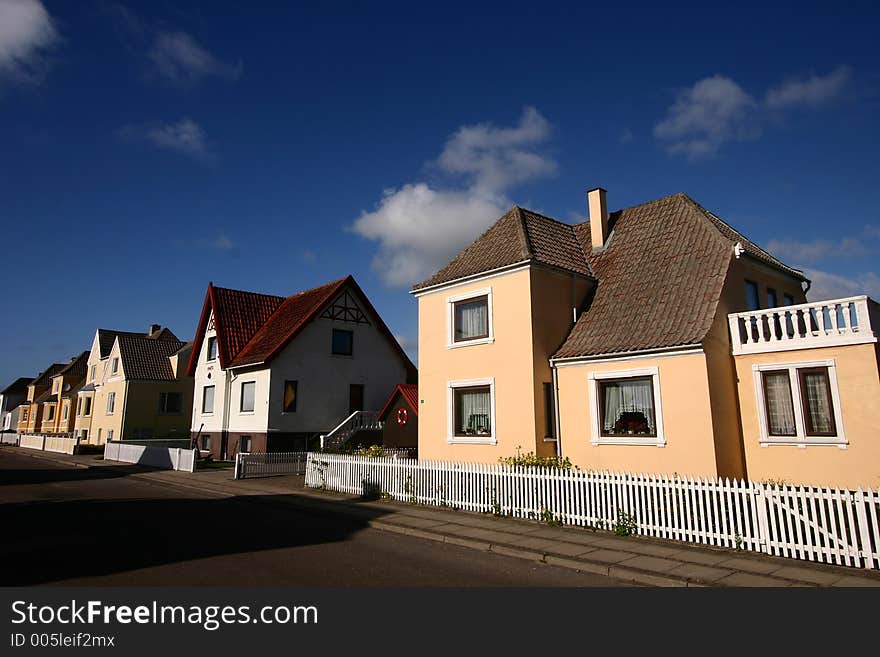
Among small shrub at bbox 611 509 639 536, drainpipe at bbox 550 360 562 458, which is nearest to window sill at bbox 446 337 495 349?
drainpipe at bbox 550 360 562 458

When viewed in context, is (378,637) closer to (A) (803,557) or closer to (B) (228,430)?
(A) (803,557)

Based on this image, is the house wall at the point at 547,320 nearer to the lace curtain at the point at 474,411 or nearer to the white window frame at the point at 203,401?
the lace curtain at the point at 474,411

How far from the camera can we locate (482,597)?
7.30 metres

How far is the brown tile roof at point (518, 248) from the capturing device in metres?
17.3

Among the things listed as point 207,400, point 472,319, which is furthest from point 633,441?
point 207,400

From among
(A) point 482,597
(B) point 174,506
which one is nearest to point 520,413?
(A) point 482,597

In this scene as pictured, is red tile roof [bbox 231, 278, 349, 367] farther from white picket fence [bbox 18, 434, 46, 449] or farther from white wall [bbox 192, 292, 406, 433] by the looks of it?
white picket fence [bbox 18, 434, 46, 449]

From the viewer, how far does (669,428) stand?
1341 cm

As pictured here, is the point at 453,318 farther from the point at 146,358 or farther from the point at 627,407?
the point at 146,358

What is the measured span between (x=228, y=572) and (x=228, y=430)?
78.8 ft

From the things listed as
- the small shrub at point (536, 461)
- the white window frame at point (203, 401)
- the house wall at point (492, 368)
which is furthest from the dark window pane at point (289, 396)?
the small shrub at point (536, 461)

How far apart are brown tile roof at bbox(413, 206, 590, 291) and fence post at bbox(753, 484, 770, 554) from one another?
8.67 m

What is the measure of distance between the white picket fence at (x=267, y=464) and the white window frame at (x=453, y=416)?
26.5 ft

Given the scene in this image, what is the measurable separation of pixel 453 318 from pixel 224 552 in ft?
34.9
